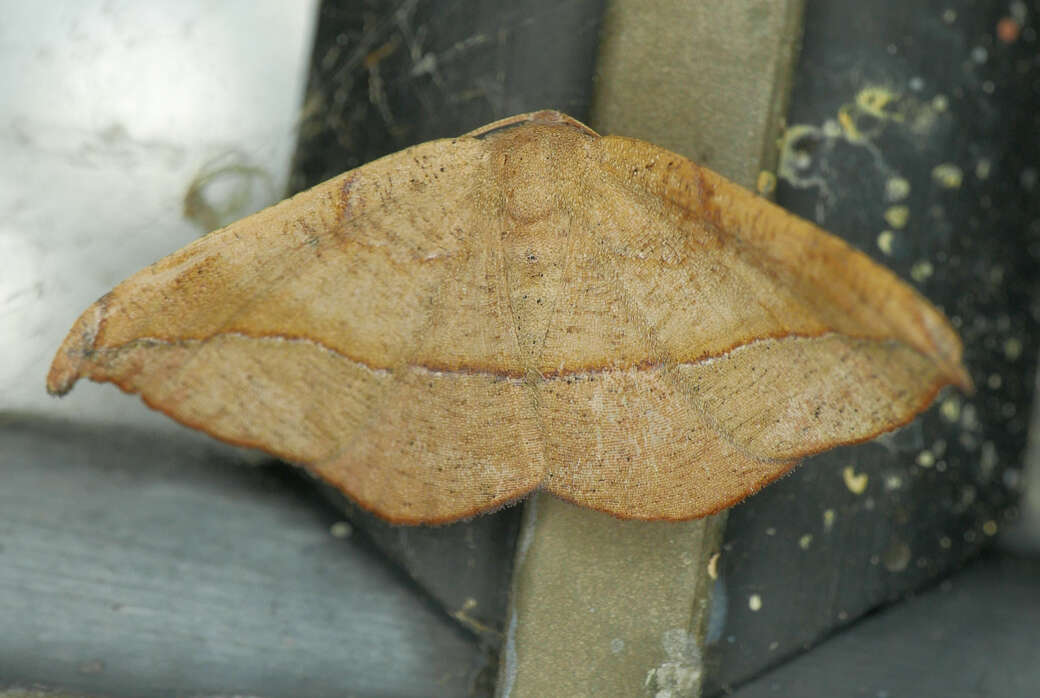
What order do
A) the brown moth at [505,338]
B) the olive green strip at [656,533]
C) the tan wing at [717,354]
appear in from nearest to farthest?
the tan wing at [717,354]
the brown moth at [505,338]
the olive green strip at [656,533]

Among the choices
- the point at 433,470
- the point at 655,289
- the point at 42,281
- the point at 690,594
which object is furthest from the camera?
the point at 42,281

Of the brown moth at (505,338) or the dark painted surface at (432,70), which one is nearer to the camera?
the brown moth at (505,338)

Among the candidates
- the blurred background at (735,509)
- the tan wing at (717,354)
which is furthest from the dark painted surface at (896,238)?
the tan wing at (717,354)

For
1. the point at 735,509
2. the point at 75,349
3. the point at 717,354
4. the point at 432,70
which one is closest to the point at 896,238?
the point at 735,509

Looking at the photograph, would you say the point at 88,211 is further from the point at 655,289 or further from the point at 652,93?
the point at 655,289

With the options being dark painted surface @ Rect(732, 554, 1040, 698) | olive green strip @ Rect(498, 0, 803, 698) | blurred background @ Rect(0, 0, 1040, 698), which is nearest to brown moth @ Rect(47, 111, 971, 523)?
olive green strip @ Rect(498, 0, 803, 698)

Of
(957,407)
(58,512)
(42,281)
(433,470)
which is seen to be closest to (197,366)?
(433,470)

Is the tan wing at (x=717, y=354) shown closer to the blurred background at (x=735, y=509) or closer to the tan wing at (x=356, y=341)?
the tan wing at (x=356, y=341)
